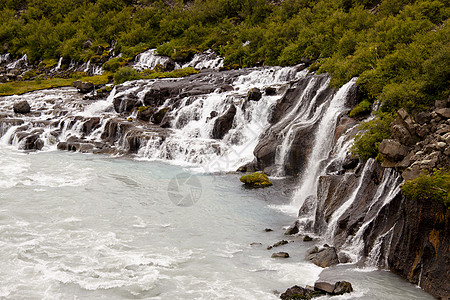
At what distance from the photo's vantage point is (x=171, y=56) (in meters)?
66.0

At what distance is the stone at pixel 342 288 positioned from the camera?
42.5ft

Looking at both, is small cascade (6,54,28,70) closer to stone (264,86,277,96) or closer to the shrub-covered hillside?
the shrub-covered hillside

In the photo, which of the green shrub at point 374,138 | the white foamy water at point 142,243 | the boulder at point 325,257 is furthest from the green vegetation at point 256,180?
the boulder at point 325,257

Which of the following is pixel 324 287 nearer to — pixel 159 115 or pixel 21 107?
pixel 159 115

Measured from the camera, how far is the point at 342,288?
12984mm

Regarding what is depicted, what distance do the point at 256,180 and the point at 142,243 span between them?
1110cm

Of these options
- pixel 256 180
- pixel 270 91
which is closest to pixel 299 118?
pixel 270 91

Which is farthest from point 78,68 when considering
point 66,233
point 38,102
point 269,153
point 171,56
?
point 66,233

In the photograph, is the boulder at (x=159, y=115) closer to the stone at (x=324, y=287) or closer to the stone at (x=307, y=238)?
the stone at (x=307, y=238)

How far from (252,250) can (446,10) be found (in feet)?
94.3

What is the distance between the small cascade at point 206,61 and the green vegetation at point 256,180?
34305 millimetres

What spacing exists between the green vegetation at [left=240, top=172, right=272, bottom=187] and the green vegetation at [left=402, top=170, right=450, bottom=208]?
13.0 meters

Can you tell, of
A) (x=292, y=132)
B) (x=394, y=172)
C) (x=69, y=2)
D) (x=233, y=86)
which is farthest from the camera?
(x=69, y=2)

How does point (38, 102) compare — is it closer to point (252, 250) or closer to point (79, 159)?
point (79, 159)
